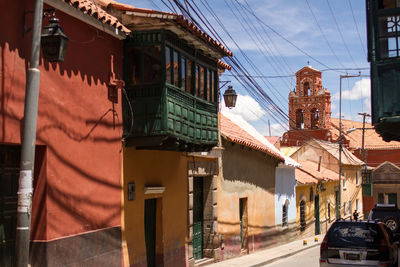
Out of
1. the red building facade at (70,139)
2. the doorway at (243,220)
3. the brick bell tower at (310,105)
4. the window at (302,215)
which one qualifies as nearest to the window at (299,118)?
the brick bell tower at (310,105)

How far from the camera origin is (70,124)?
9.34m

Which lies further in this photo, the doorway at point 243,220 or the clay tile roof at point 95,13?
the doorway at point 243,220

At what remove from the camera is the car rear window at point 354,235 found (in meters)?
11.1

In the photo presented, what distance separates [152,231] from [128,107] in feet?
12.1

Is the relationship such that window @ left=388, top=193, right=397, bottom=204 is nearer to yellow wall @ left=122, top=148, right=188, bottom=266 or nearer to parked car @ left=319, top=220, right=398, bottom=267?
yellow wall @ left=122, top=148, right=188, bottom=266

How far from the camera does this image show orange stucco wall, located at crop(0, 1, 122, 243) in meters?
7.84

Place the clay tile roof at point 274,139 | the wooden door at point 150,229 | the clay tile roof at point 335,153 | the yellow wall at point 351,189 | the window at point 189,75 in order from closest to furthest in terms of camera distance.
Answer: the window at point 189,75, the wooden door at point 150,229, the yellow wall at point 351,189, the clay tile roof at point 335,153, the clay tile roof at point 274,139

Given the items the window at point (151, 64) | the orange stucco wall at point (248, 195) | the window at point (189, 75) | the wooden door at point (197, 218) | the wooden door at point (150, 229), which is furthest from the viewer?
the orange stucco wall at point (248, 195)

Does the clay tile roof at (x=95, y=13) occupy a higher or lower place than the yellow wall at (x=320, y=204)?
higher

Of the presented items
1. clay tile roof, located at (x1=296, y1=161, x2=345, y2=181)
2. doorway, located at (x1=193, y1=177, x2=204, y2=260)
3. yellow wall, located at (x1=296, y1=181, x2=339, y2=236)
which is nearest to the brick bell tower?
clay tile roof, located at (x1=296, y1=161, x2=345, y2=181)

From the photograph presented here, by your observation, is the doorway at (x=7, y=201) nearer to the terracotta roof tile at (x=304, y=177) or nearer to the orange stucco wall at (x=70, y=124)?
the orange stucco wall at (x=70, y=124)

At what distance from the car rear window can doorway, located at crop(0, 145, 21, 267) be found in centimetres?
686

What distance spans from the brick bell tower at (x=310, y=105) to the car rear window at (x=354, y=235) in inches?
1471

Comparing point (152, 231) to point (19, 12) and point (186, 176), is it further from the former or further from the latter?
point (19, 12)
